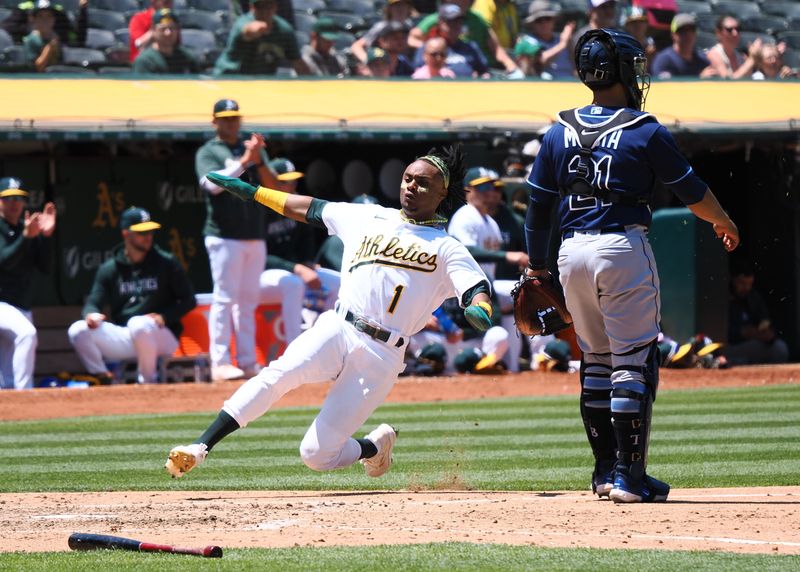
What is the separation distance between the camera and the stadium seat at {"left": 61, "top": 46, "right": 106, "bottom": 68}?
14866 mm

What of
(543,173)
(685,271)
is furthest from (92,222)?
(543,173)

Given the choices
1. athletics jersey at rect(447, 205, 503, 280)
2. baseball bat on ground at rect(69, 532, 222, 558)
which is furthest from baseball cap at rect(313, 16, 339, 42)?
baseball bat on ground at rect(69, 532, 222, 558)

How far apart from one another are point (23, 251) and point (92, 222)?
6.63 ft

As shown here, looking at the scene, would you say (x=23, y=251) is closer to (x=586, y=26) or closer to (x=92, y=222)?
(x=92, y=222)

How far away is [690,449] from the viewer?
8.58 m

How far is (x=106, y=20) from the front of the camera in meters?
15.9

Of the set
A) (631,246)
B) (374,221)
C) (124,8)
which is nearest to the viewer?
(631,246)

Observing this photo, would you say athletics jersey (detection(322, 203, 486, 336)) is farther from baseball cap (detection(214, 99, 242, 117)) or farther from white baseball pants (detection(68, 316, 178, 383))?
white baseball pants (detection(68, 316, 178, 383))

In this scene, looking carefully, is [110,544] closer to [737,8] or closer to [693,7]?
[693,7]

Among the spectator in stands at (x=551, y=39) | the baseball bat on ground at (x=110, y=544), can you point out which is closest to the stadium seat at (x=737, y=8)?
the spectator in stands at (x=551, y=39)

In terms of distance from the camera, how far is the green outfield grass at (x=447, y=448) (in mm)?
7453

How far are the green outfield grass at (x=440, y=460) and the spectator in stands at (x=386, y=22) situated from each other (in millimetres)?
5279

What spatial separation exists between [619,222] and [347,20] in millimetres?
11256

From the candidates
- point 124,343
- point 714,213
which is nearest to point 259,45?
point 124,343
